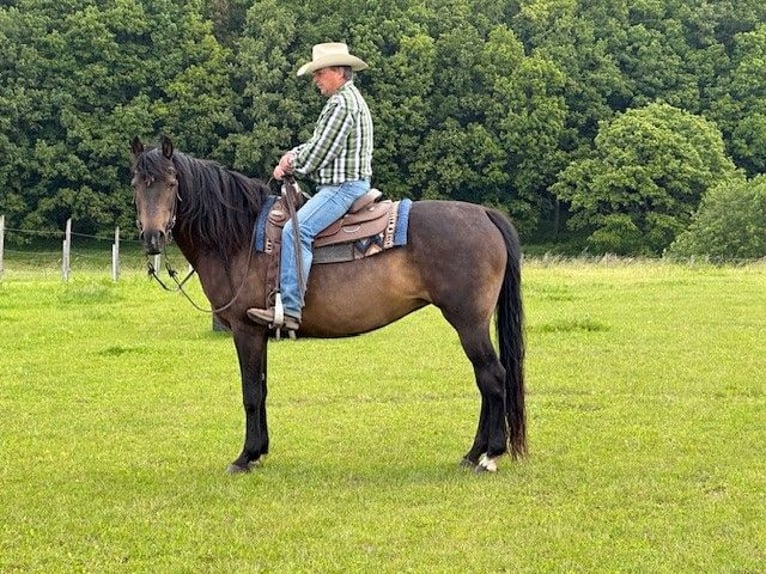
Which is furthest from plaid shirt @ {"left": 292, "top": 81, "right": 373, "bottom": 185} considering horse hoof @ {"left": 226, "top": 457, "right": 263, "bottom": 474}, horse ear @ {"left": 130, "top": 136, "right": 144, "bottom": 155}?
horse hoof @ {"left": 226, "top": 457, "right": 263, "bottom": 474}

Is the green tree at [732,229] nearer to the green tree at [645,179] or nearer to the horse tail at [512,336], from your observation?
the green tree at [645,179]

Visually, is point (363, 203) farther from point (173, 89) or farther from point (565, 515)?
point (173, 89)

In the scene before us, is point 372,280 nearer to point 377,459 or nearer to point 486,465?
point 377,459

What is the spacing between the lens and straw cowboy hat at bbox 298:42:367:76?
6668 millimetres

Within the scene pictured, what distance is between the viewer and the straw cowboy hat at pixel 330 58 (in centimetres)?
667

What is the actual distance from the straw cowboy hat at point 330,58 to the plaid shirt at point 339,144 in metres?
0.17

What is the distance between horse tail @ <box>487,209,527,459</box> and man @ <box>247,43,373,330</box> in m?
1.14

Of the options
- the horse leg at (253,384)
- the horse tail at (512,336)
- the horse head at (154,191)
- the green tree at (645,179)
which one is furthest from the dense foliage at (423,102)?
the horse tail at (512,336)

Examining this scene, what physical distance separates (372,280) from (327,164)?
915mm

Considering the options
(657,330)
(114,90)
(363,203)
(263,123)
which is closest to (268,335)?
(363,203)

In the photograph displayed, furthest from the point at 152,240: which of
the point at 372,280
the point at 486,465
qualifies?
the point at 486,465

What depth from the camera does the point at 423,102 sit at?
2127 inches

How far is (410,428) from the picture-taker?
318 inches

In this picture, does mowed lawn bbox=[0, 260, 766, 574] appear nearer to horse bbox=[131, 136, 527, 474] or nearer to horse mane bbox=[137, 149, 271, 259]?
horse bbox=[131, 136, 527, 474]
